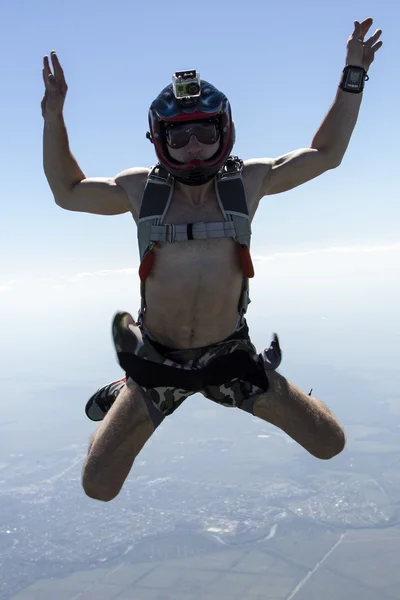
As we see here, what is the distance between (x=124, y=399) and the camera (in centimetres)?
715

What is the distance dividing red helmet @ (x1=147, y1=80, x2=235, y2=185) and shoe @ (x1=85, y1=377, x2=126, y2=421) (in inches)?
101

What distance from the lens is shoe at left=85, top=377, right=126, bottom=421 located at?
7613 mm

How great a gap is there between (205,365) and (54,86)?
337 centimetres

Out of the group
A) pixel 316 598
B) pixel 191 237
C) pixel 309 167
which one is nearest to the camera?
pixel 191 237

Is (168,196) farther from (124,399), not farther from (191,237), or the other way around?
(124,399)

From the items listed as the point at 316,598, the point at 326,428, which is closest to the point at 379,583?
the point at 316,598

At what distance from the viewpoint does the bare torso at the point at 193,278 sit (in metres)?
6.86

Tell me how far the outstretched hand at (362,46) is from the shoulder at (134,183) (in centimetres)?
253

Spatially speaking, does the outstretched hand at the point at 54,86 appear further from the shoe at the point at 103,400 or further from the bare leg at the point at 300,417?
the bare leg at the point at 300,417

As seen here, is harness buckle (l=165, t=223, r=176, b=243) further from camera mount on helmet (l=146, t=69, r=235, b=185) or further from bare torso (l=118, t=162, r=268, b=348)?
camera mount on helmet (l=146, t=69, r=235, b=185)

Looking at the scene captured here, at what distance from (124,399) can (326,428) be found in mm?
2278

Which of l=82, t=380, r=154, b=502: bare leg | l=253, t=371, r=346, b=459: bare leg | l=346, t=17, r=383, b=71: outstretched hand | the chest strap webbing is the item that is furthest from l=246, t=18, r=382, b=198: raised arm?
l=82, t=380, r=154, b=502: bare leg

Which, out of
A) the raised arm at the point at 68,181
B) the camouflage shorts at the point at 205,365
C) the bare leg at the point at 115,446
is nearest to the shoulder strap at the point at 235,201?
the raised arm at the point at 68,181

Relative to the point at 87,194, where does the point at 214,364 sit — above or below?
below
